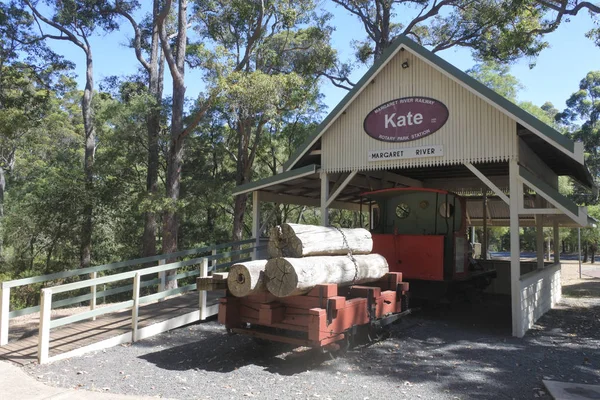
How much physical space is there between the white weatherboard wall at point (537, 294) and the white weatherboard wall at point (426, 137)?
9.43 feet

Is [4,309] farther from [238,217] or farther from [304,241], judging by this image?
[238,217]

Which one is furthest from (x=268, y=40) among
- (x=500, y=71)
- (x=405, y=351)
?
(x=500, y=71)

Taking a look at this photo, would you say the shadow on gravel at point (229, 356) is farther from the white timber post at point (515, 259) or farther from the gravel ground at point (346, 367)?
the white timber post at point (515, 259)

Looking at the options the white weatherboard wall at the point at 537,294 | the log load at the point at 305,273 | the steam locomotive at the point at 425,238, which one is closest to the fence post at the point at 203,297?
the log load at the point at 305,273

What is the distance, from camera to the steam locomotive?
9.57 metres

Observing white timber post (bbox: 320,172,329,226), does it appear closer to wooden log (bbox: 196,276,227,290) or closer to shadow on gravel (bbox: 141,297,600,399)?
shadow on gravel (bbox: 141,297,600,399)

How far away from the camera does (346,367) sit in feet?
20.7

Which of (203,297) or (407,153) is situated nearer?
(203,297)

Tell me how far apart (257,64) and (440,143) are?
1224cm

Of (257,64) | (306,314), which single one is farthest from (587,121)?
(306,314)

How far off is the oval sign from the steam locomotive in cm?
131

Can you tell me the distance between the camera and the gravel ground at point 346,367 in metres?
5.28

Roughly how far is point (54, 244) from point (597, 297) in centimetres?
2110

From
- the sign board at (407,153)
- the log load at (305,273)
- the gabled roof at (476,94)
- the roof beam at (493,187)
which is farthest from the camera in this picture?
the sign board at (407,153)
